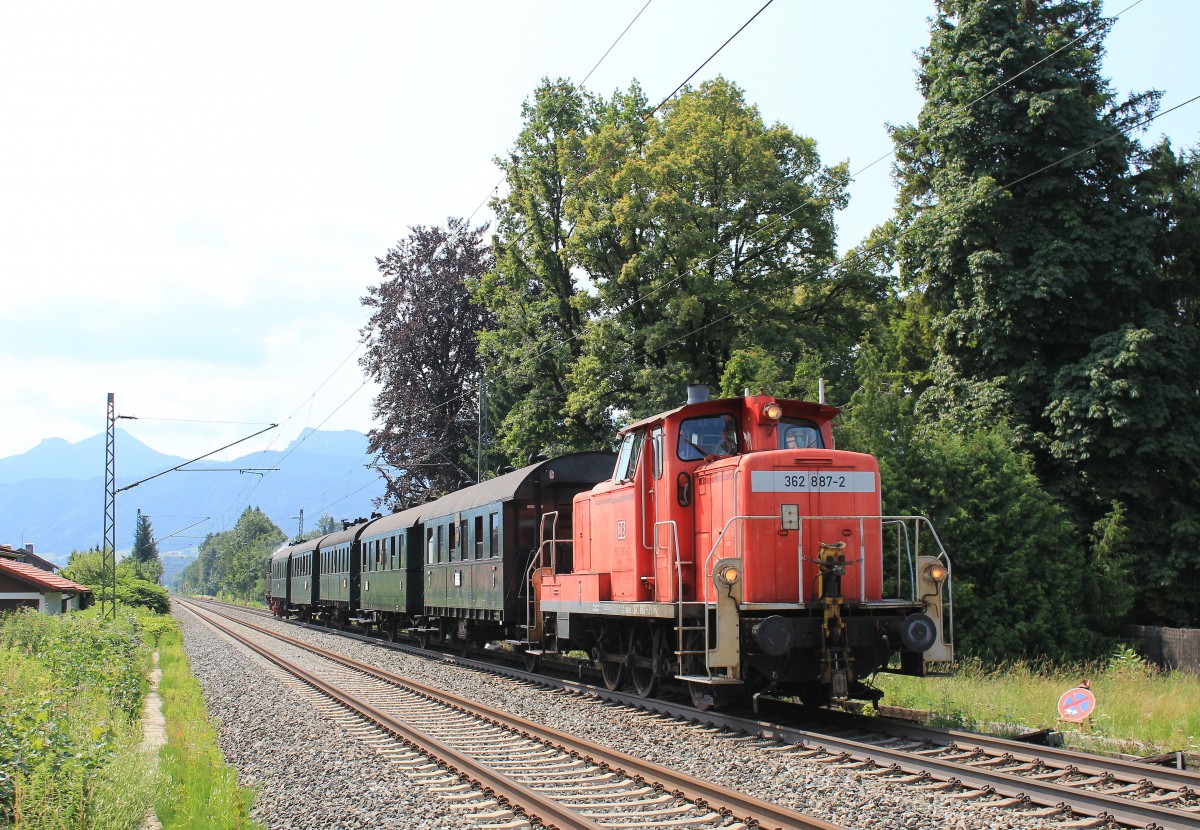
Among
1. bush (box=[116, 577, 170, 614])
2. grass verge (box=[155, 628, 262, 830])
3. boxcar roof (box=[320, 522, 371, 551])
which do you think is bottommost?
bush (box=[116, 577, 170, 614])

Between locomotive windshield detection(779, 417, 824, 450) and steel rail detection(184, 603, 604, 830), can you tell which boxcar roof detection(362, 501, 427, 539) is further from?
locomotive windshield detection(779, 417, 824, 450)

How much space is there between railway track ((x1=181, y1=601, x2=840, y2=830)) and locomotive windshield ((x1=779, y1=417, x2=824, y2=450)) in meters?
4.12

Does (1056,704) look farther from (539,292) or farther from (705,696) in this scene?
(539,292)

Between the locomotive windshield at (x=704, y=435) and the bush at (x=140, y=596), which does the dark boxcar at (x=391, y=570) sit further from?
the bush at (x=140, y=596)

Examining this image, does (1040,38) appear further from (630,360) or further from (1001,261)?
(630,360)

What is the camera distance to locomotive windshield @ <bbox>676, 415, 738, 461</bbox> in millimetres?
11922

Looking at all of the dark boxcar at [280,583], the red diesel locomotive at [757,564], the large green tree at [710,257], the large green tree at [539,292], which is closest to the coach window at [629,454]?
the red diesel locomotive at [757,564]

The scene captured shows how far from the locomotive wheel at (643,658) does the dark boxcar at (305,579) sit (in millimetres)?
29014

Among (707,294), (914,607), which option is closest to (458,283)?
(707,294)

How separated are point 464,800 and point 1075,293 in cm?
1987

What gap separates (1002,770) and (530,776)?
12.6 feet

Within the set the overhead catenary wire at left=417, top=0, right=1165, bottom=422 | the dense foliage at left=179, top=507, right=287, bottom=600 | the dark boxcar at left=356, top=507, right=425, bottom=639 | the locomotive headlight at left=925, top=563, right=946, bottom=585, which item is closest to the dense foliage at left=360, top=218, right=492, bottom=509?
the overhead catenary wire at left=417, top=0, right=1165, bottom=422

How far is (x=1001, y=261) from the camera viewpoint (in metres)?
22.3

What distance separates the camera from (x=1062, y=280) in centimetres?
2198
